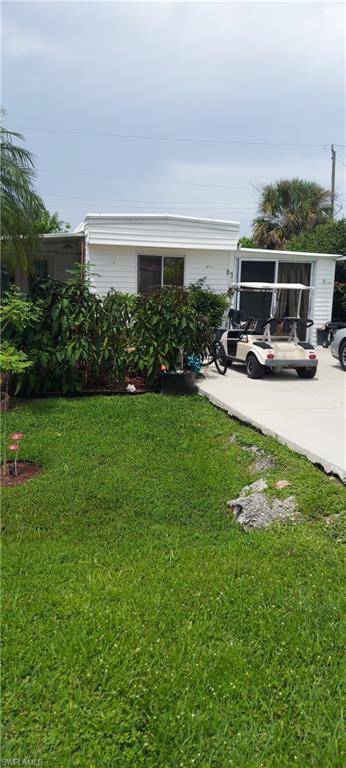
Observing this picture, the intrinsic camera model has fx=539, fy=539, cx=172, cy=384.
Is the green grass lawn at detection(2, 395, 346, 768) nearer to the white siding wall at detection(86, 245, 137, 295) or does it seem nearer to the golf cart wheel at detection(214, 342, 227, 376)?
the golf cart wheel at detection(214, 342, 227, 376)

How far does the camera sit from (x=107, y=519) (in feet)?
12.3

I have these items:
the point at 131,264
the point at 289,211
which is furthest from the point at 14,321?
the point at 289,211

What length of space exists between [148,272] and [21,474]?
8.66m

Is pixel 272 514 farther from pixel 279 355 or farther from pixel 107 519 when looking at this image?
pixel 279 355

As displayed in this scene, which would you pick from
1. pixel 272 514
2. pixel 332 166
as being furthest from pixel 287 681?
pixel 332 166

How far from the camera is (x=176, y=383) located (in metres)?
7.87

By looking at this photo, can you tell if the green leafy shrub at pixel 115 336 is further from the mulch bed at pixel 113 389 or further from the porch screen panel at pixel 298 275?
the porch screen panel at pixel 298 275

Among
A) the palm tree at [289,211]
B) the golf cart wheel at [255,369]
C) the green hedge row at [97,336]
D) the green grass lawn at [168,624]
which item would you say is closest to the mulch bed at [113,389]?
the green hedge row at [97,336]

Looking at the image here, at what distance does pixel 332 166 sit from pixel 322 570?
95.3ft

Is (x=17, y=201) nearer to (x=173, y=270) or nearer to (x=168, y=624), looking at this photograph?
(x=173, y=270)

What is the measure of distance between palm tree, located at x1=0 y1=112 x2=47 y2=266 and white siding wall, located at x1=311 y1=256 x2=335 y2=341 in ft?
27.2

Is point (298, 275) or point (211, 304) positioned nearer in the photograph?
point (211, 304)

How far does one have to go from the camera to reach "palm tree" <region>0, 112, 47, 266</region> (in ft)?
25.1

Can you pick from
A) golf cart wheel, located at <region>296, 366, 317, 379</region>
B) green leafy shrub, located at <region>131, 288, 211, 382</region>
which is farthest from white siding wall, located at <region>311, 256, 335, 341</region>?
green leafy shrub, located at <region>131, 288, 211, 382</region>
